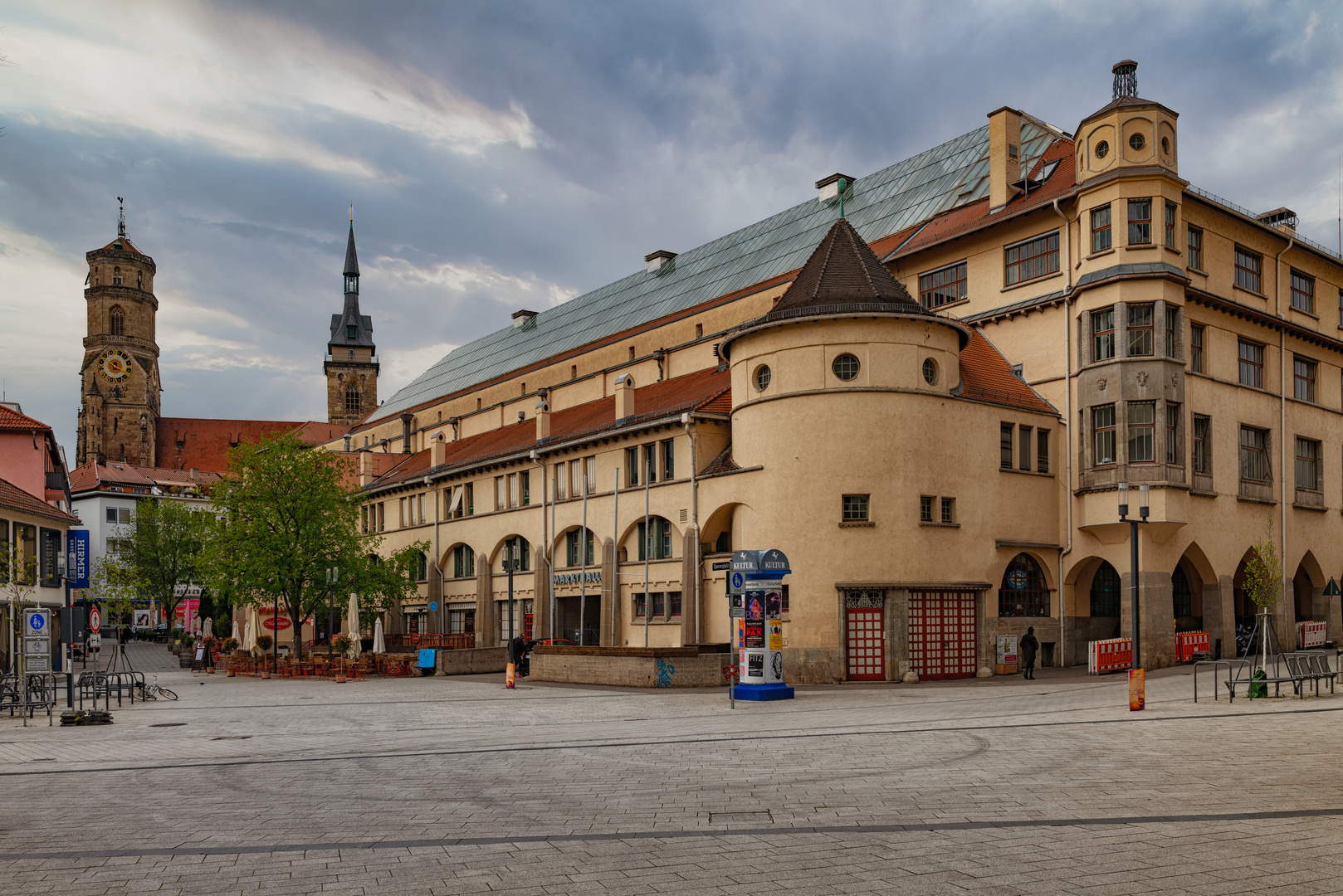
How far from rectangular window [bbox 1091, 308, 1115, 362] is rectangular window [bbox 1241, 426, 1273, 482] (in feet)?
28.6

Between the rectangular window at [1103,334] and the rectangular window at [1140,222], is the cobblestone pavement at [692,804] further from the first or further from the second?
the rectangular window at [1140,222]

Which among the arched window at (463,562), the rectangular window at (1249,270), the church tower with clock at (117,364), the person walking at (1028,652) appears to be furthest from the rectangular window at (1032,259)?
the church tower with clock at (117,364)

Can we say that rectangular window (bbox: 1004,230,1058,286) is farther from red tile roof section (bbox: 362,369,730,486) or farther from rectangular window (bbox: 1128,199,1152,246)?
red tile roof section (bbox: 362,369,730,486)

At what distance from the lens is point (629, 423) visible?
149ft

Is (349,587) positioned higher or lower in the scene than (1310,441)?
lower

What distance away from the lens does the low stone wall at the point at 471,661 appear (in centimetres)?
4216

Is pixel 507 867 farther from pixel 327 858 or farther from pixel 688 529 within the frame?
pixel 688 529

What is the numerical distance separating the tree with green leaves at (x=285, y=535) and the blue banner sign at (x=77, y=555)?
18.3 feet

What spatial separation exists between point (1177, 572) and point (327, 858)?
43.3 metres

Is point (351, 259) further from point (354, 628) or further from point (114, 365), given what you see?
point (354, 628)

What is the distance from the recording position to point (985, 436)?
3838cm

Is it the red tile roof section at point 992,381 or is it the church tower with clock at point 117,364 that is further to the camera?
the church tower with clock at point 117,364

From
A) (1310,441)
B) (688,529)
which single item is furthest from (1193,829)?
(1310,441)

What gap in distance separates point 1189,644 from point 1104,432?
8134 mm
